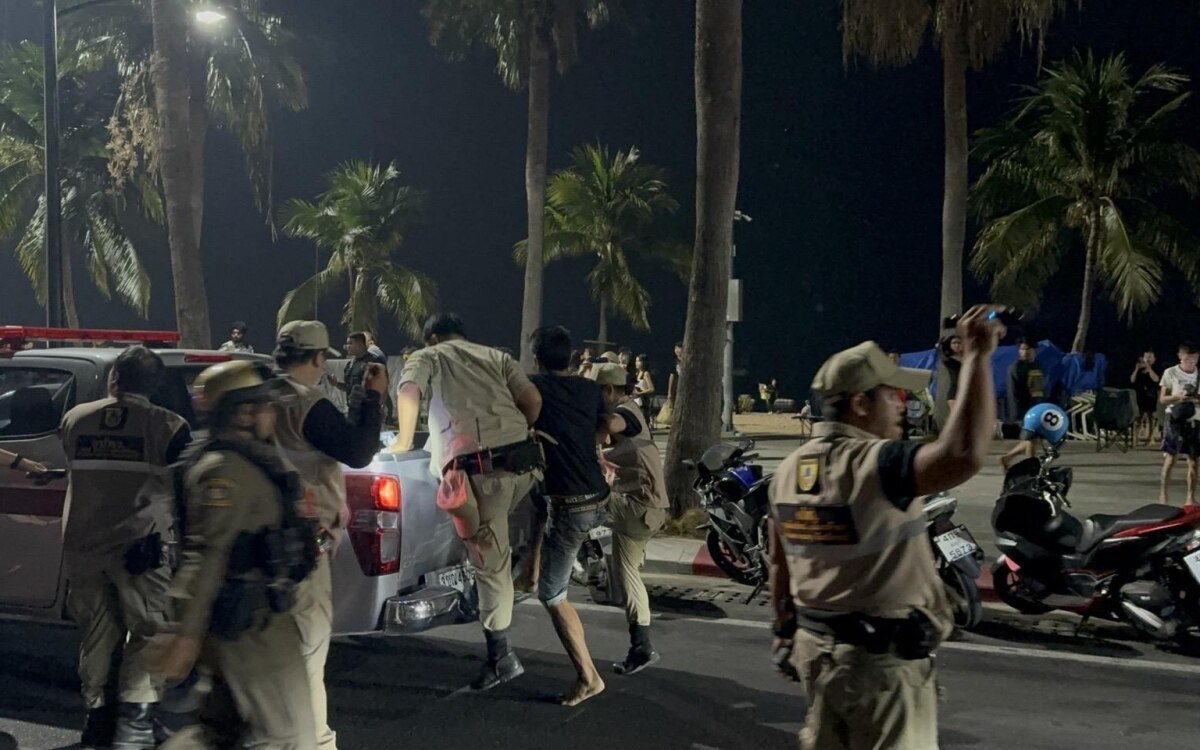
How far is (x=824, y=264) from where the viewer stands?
50.1 metres

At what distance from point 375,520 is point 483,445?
62cm

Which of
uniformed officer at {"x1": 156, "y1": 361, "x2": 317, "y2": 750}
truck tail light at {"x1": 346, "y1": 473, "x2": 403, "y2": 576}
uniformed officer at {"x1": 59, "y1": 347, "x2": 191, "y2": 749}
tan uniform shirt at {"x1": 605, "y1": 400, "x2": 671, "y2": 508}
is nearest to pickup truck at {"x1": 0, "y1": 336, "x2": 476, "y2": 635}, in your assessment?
truck tail light at {"x1": 346, "y1": 473, "x2": 403, "y2": 576}

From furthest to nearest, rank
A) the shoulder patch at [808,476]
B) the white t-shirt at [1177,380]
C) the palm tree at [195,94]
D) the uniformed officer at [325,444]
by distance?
the palm tree at [195,94] → the white t-shirt at [1177,380] → the uniformed officer at [325,444] → the shoulder patch at [808,476]

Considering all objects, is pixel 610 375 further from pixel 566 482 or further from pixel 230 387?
pixel 230 387

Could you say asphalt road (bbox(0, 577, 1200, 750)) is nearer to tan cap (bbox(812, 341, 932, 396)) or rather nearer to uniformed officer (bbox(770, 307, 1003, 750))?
uniformed officer (bbox(770, 307, 1003, 750))

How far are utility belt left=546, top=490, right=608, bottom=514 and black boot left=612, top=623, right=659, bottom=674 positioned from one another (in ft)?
2.81

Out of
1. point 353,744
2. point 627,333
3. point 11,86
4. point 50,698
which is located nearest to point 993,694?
point 353,744

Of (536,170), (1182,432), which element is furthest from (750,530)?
(536,170)

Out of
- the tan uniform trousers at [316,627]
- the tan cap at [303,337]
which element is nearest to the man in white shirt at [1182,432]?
the tan cap at [303,337]

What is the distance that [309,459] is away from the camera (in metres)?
4.37

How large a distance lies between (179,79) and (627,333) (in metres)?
35.3

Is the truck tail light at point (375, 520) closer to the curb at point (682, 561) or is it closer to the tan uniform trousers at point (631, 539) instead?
the tan uniform trousers at point (631, 539)

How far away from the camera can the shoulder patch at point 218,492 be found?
325cm

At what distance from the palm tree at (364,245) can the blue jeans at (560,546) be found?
27.9 meters
